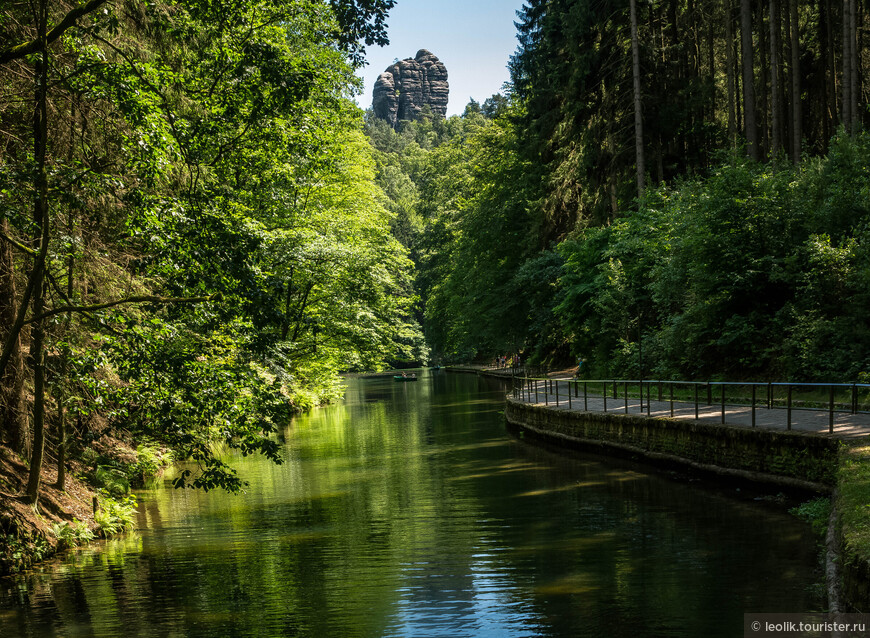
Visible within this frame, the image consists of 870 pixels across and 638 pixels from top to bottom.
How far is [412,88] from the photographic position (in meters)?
170

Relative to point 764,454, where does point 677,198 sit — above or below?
above

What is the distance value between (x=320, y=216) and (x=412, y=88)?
150160 millimetres

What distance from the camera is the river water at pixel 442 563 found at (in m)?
8.28

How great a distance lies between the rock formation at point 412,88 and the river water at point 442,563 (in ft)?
518

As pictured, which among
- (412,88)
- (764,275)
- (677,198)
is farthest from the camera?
(412,88)

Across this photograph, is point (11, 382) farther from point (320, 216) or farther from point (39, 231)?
point (320, 216)

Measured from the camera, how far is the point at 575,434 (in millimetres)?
21125

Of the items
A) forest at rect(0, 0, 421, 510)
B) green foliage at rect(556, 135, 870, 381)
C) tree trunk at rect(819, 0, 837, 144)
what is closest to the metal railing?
green foliage at rect(556, 135, 870, 381)

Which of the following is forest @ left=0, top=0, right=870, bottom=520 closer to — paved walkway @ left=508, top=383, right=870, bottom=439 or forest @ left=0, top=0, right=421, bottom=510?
forest @ left=0, top=0, right=421, bottom=510

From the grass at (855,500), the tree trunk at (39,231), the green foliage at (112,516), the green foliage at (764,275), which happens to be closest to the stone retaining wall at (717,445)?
the grass at (855,500)

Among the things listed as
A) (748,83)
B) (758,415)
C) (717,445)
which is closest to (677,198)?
(748,83)

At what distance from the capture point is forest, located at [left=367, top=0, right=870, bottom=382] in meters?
18.4

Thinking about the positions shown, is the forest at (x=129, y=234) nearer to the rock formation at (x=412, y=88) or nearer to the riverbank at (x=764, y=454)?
the riverbank at (x=764, y=454)

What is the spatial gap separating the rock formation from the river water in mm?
158028
